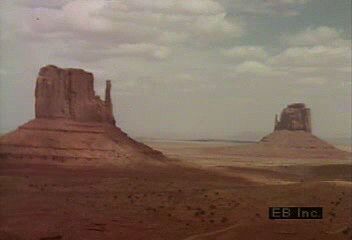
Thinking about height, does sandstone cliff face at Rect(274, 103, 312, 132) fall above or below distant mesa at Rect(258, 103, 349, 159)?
above

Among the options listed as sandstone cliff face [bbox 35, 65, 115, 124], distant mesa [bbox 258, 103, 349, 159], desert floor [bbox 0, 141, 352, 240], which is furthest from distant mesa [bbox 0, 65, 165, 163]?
distant mesa [bbox 258, 103, 349, 159]

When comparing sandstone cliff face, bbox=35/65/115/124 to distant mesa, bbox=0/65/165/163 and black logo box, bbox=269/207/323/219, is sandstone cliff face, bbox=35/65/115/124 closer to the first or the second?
distant mesa, bbox=0/65/165/163

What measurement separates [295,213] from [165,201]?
9.47 feet

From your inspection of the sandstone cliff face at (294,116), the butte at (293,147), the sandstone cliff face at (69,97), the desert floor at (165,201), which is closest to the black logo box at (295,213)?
the desert floor at (165,201)

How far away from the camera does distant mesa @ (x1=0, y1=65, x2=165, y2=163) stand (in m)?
12.6

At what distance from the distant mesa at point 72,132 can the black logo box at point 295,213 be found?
277 cm

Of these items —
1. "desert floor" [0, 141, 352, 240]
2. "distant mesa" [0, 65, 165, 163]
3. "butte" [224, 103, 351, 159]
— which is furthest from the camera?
"butte" [224, 103, 351, 159]

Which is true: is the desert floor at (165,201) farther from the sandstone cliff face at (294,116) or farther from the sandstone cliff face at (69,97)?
the sandstone cliff face at (294,116)

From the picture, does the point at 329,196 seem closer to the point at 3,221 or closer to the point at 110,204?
the point at 110,204

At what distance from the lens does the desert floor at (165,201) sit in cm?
1181

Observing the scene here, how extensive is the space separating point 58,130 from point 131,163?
230 centimetres

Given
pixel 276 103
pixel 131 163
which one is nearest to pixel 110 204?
pixel 131 163

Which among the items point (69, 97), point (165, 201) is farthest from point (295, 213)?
point (69, 97)

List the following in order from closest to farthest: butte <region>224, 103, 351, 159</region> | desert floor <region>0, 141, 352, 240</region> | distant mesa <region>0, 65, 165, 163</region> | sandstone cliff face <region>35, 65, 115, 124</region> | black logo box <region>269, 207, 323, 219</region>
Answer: desert floor <region>0, 141, 352, 240</region>
black logo box <region>269, 207, 323, 219</region>
distant mesa <region>0, 65, 165, 163</region>
sandstone cliff face <region>35, 65, 115, 124</region>
butte <region>224, 103, 351, 159</region>
